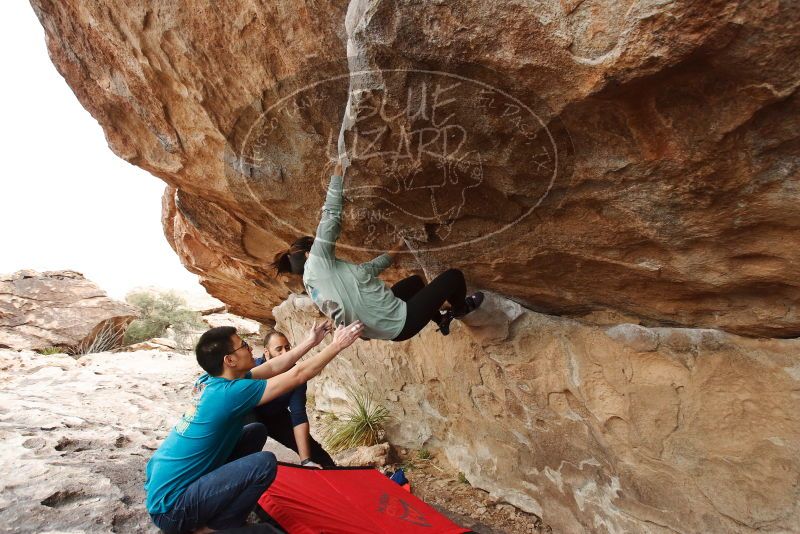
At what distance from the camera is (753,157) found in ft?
6.59

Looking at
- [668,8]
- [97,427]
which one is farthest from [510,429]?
[97,427]

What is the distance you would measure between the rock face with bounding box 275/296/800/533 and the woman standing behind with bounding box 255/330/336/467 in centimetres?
124

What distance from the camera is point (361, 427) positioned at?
→ 17.4 ft

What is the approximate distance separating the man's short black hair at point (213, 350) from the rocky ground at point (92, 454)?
35.9 inches

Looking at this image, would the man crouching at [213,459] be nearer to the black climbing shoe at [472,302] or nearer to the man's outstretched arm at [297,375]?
the man's outstretched arm at [297,375]

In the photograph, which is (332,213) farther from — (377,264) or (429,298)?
(429,298)

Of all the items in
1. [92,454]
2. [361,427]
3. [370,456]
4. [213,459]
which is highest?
[213,459]

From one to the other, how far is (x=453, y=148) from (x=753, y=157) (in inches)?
49.4

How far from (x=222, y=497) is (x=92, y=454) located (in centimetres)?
175

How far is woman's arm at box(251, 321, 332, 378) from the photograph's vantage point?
2.95 metres

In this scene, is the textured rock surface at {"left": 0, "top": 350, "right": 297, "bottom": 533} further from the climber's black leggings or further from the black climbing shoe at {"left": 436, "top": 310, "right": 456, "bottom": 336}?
the black climbing shoe at {"left": 436, "top": 310, "right": 456, "bottom": 336}

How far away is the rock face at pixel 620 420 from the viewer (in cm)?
262

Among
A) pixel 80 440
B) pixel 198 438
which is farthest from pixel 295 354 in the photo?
pixel 80 440

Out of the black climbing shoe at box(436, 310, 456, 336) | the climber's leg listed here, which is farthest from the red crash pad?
the climber's leg
